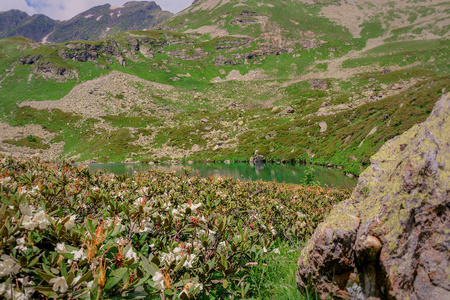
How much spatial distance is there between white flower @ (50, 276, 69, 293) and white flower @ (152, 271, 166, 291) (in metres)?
0.71

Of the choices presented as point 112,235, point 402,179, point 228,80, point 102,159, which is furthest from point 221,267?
point 228,80

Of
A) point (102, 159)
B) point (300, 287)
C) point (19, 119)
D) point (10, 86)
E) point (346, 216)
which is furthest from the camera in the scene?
point (10, 86)

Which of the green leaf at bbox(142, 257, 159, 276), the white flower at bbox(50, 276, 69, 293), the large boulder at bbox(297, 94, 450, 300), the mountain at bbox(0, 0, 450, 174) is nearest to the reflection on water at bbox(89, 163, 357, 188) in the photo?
the mountain at bbox(0, 0, 450, 174)

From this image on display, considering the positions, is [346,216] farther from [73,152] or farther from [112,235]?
[73,152]

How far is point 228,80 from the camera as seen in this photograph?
152 metres

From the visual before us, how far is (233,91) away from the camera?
13612 cm

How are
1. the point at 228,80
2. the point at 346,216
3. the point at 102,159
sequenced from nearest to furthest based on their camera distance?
the point at 346,216, the point at 102,159, the point at 228,80

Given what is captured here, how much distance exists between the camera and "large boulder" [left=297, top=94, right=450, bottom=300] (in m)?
2.20

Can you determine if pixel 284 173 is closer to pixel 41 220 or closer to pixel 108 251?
pixel 108 251

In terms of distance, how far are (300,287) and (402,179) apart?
237 centimetres

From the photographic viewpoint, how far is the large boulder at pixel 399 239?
2.20m

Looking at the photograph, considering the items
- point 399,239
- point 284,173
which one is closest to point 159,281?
point 399,239

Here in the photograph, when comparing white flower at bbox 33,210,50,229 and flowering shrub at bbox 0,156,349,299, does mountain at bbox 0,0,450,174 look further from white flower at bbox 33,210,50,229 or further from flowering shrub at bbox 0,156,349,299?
white flower at bbox 33,210,50,229

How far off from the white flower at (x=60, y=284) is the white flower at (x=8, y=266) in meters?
0.41
